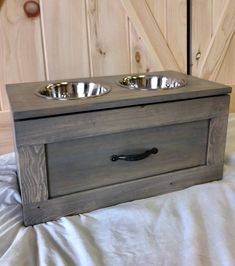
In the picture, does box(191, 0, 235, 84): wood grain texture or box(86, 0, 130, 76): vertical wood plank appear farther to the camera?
box(191, 0, 235, 84): wood grain texture

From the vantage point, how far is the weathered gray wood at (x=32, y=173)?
2.25ft

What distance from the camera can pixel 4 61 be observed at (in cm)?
102

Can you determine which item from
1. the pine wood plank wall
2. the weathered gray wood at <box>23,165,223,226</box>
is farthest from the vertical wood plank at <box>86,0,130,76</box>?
the weathered gray wood at <box>23,165,223,226</box>

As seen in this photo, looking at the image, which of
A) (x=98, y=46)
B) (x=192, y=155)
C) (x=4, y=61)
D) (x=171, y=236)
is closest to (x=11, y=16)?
(x=4, y=61)

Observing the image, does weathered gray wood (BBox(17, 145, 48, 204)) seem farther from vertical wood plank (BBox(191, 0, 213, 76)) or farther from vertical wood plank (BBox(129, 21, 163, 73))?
vertical wood plank (BBox(191, 0, 213, 76))

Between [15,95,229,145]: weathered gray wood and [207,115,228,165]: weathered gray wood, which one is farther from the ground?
[15,95,229,145]: weathered gray wood

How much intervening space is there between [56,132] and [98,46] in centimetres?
51

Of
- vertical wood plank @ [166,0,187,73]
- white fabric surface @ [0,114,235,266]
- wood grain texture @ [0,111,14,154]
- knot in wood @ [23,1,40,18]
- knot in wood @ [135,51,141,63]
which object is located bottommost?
white fabric surface @ [0,114,235,266]

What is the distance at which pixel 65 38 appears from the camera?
1.06m

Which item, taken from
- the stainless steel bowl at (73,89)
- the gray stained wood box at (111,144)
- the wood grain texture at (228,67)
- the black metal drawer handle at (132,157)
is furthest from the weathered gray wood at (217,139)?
the wood grain texture at (228,67)

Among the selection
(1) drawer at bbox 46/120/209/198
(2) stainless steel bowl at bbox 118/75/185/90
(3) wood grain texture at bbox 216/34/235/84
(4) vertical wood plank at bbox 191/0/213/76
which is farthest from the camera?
(3) wood grain texture at bbox 216/34/235/84

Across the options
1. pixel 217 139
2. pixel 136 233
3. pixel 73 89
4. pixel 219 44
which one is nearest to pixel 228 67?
pixel 219 44

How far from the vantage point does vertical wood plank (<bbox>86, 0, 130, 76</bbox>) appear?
1079mm

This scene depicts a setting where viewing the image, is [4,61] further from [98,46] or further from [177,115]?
[177,115]
